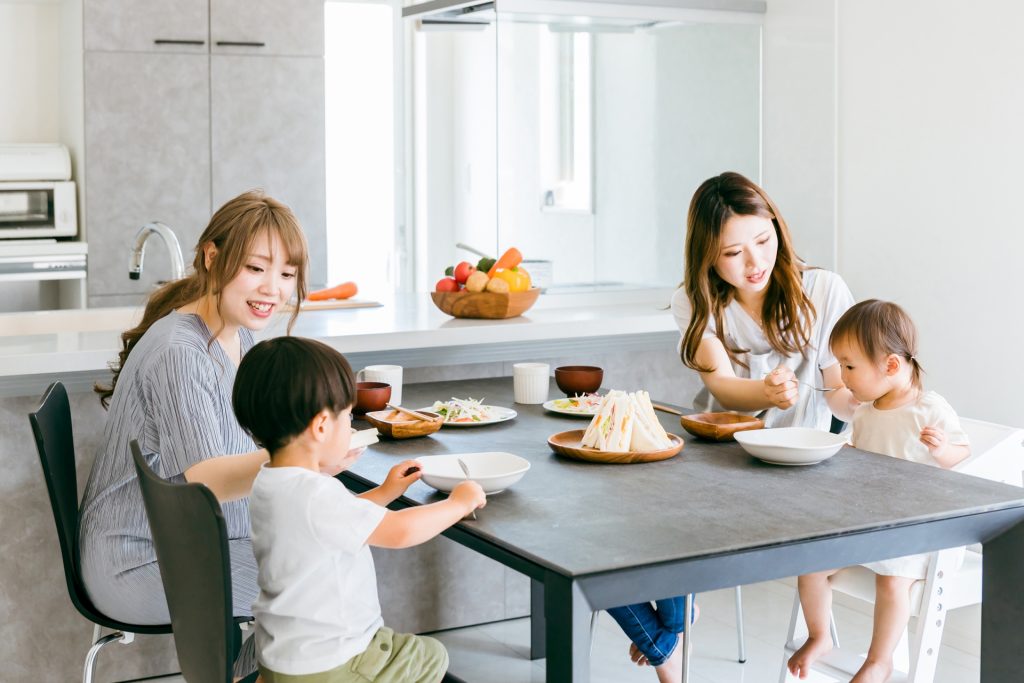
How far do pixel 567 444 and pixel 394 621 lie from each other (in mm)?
1226

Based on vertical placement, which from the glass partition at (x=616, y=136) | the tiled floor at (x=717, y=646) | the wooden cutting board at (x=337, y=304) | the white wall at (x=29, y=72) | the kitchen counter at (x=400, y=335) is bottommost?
the tiled floor at (x=717, y=646)

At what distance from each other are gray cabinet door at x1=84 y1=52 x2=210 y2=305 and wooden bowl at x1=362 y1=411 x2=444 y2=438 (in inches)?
110

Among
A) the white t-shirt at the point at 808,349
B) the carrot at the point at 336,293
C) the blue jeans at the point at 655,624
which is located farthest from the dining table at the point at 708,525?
the carrot at the point at 336,293

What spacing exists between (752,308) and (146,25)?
306 centimetres

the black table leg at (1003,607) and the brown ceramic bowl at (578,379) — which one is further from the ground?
the brown ceramic bowl at (578,379)

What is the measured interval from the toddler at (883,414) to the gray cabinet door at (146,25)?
3.33 meters

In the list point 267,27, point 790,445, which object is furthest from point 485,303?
point 267,27

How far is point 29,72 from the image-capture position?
5.15 m

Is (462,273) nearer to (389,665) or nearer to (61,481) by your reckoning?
(61,481)

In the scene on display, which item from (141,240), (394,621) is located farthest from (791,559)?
(141,240)

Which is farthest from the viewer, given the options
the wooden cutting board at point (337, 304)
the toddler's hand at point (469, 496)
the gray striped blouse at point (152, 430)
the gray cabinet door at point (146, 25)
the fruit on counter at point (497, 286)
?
the gray cabinet door at point (146, 25)

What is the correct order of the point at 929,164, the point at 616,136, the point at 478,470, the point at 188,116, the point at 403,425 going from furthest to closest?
the point at 188,116, the point at 616,136, the point at 929,164, the point at 403,425, the point at 478,470

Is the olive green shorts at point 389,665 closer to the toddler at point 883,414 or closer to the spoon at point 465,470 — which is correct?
the spoon at point 465,470

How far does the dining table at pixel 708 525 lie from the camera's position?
145 cm
